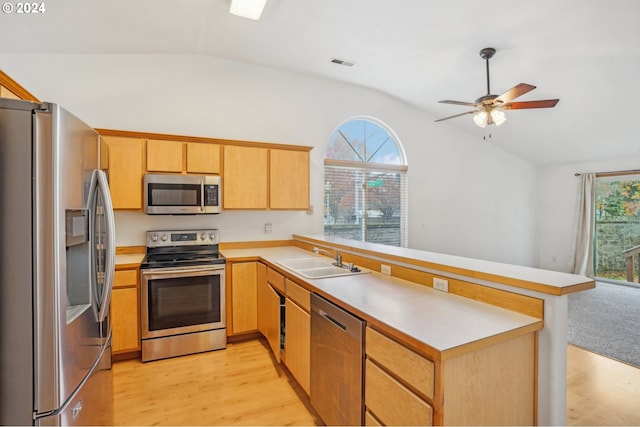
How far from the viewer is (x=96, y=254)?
149 centimetres

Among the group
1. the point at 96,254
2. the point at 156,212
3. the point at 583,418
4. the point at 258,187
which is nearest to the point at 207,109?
the point at 258,187

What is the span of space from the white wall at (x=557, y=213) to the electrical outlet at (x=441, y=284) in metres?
6.11

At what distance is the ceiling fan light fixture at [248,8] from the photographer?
2.62 meters

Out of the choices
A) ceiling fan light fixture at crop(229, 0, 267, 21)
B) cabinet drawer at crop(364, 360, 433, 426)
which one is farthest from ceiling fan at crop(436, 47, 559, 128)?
cabinet drawer at crop(364, 360, 433, 426)

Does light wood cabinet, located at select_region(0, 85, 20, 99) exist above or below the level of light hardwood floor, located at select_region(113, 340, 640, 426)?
above

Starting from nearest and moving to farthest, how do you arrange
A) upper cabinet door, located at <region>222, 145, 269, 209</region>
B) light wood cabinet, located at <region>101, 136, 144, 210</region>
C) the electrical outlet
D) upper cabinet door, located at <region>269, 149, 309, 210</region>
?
the electrical outlet, light wood cabinet, located at <region>101, 136, 144, 210</region>, upper cabinet door, located at <region>222, 145, 269, 209</region>, upper cabinet door, located at <region>269, 149, 309, 210</region>

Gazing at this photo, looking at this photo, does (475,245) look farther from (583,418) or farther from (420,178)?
(583,418)

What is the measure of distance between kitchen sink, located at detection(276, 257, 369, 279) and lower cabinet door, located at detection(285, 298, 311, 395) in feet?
0.92

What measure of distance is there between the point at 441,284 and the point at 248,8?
8.73 feet

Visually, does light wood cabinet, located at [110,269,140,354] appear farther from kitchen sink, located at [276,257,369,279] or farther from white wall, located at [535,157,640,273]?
white wall, located at [535,157,640,273]

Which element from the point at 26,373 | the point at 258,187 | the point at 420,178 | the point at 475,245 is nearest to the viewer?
the point at 26,373

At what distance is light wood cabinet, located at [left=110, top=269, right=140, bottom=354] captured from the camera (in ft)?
9.07

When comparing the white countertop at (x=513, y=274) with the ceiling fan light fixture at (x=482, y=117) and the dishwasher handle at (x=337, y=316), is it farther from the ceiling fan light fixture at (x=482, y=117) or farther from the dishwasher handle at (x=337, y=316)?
the ceiling fan light fixture at (x=482, y=117)

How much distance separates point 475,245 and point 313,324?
4797mm
